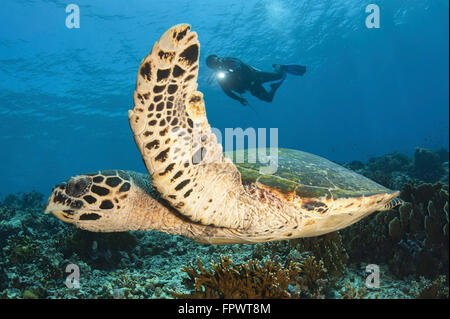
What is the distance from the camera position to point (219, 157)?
2.00 meters

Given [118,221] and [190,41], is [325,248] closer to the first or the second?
[118,221]

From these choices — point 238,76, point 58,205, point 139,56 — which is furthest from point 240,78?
point 139,56

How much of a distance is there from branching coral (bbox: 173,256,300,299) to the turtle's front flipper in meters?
0.67

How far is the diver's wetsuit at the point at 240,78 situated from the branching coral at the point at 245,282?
611 cm

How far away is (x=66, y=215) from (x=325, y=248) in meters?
2.92

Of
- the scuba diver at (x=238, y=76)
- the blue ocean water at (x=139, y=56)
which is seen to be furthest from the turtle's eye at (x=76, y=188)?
the blue ocean water at (x=139, y=56)

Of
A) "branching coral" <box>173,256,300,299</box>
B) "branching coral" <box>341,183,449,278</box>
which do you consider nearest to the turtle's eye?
"branching coral" <box>173,256,300,299</box>

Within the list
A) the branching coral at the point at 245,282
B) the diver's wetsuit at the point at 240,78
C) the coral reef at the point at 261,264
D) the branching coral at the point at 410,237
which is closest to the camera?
the branching coral at the point at 245,282

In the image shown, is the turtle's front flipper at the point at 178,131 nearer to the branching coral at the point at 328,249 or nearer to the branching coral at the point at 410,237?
the branching coral at the point at 328,249

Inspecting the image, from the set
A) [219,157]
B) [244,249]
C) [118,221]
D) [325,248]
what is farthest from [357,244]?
[118,221]

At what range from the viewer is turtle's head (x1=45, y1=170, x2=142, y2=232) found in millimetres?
1968

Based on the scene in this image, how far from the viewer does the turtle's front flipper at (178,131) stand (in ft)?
4.84

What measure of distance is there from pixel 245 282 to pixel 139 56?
23.9 metres

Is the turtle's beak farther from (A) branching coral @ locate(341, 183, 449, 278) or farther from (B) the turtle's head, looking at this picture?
(A) branching coral @ locate(341, 183, 449, 278)
